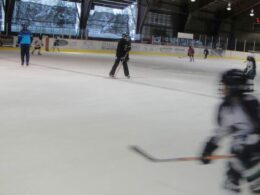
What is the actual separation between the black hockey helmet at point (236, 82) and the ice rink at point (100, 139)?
3.93ft

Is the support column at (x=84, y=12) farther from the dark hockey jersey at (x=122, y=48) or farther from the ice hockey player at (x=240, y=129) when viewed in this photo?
the ice hockey player at (x=240, y=129)

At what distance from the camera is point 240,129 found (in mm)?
2508

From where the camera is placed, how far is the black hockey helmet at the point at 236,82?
8.24 feet

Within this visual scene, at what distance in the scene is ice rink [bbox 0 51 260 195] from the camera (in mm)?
3537

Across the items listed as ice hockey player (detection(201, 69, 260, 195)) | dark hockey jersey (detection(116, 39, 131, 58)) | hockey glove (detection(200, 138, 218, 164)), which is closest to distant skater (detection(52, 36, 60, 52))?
dark hockey jersey (detection(116, 39, 131, 58))

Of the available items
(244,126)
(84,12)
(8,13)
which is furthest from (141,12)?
(244,126)

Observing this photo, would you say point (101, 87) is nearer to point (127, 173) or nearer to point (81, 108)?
point (81, 108)

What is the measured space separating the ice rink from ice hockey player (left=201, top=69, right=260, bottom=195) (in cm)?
93

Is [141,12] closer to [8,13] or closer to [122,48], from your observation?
[8,13]

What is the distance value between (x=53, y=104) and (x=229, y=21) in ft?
134

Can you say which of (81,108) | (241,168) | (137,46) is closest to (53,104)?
(81,108)

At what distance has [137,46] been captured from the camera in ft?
100

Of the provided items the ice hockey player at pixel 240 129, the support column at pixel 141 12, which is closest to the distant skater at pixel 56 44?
the support column at pixel 141 12

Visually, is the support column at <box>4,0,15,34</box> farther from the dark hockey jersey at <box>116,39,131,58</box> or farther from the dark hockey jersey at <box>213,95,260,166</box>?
the dark hockey jersey at <box>213,95,260,166</box>
